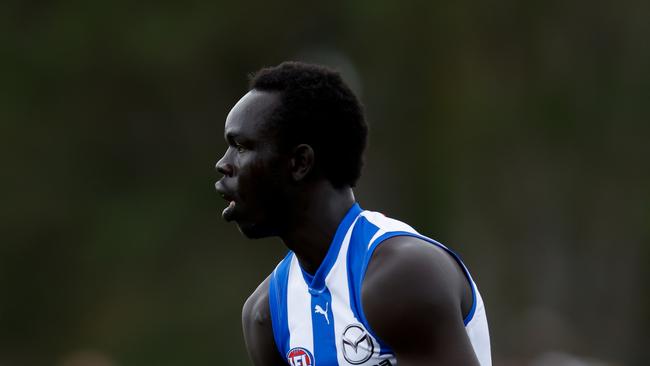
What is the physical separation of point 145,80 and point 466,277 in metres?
16.5

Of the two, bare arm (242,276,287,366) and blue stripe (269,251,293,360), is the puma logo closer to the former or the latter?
blue stripe (269,251,293,360)

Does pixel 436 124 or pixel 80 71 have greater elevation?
pixel 80 71

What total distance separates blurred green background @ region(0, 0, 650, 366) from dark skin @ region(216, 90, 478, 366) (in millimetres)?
9955

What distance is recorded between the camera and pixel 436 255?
444 centimetres

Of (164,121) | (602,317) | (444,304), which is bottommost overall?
(602,317)

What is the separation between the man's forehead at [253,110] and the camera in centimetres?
473

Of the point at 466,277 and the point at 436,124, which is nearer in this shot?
the point at 466,277

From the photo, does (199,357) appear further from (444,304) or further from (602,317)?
(444,304)

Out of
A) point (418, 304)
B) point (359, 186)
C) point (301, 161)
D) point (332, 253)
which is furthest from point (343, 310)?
point (359, 186)

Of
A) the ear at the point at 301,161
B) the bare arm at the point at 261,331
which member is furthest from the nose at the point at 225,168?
the bare arm at the point at 261,331

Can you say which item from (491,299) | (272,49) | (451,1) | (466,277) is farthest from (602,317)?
(466,277)

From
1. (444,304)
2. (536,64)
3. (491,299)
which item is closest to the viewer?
(444,304)

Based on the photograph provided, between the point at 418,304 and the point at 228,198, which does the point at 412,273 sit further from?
the point at 228,198

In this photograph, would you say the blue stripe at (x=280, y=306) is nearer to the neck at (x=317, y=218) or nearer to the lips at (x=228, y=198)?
the neck at (x=317, y=218)
